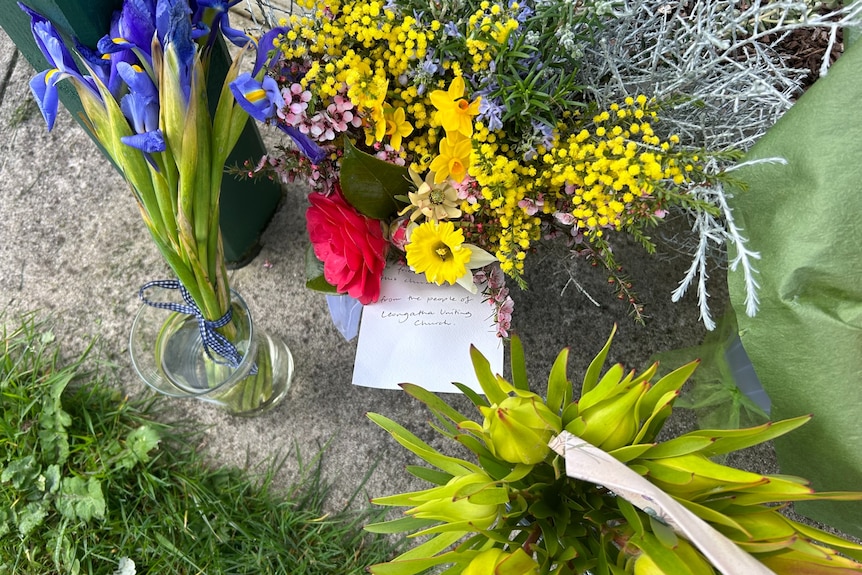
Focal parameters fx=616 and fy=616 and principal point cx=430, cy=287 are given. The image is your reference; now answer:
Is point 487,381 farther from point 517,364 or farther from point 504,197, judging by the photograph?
point 504,197

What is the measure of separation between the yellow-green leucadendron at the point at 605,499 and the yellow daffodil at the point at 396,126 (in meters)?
0.24

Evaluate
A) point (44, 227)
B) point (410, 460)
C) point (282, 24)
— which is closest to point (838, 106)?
point (282, 24)

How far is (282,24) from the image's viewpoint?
2.12ft

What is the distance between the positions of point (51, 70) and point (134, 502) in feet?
2.37

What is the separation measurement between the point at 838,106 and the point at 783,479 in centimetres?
29

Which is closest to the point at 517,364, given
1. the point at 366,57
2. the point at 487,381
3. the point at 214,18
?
the point at 487,381

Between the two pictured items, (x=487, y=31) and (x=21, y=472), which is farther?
(x=21, y=472)

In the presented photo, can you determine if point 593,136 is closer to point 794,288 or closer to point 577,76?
point 577,76

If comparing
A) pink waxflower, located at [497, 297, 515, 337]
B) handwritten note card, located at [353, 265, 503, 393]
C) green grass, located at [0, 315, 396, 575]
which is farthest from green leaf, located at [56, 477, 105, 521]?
pink waxflower, located at [497, 297, 515, 337]

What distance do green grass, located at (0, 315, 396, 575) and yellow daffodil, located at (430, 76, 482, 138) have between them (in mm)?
627

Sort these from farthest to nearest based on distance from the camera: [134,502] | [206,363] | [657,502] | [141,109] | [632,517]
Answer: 1. [134,502]
2. [206,363]
3. [141,109]
4. [632,517]
5. [657,502]

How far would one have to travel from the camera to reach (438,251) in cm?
68

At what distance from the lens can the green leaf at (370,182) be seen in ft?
2.13

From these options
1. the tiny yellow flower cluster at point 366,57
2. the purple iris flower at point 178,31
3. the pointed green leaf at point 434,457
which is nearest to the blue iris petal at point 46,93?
the purple iris flower at point 178,31
